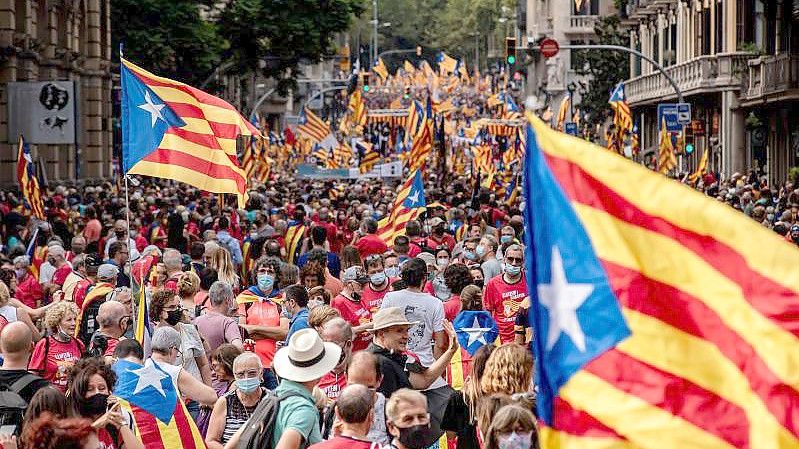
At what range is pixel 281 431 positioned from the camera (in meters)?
7.91

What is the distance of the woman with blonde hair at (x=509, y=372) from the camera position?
8.24 meters

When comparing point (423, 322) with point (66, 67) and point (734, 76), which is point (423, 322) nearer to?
point (66, 67)

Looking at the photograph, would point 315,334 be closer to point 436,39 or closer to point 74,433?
point 74,433

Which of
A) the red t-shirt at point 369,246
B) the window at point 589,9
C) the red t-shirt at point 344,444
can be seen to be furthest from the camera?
the window at point 589,9

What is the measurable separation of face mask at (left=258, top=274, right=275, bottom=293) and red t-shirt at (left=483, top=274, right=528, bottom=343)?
1.69m

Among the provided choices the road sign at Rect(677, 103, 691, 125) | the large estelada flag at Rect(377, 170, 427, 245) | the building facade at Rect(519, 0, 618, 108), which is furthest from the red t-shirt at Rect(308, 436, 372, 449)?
the building facade at Rect(519, 0, 618, 108)

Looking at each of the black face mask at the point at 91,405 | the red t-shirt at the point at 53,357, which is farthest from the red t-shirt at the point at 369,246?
the black face mask at the point at 91,405

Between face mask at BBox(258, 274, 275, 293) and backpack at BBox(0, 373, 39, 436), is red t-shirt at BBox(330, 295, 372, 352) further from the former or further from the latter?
backpack at BBox(0, 373, 39, 436)

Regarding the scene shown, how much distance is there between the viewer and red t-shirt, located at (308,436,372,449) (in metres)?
7.13

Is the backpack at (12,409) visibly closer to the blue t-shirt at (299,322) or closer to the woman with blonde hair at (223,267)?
the blue t-shirt at (299,322)

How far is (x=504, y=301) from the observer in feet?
44.6

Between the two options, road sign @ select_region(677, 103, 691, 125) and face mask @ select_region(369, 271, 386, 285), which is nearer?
face mask @ select_region(369, 271, 386, 285)

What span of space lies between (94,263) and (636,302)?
426 inches

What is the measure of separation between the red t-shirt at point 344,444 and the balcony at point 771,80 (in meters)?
33.6
